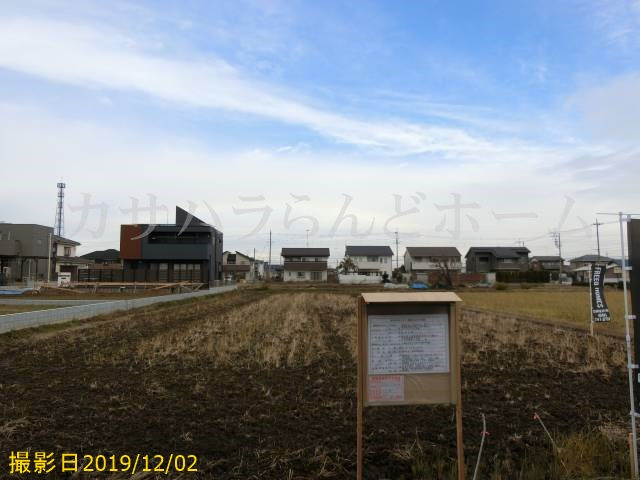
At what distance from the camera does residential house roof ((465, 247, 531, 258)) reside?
6412 centimetres

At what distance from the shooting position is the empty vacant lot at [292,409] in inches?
162

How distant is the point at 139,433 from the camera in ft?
15.6

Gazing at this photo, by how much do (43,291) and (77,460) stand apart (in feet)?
99.4

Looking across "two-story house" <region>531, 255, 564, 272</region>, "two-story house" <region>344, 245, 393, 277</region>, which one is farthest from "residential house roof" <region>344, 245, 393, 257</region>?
"two-story house" <region>531, 255, 564, 272</region>

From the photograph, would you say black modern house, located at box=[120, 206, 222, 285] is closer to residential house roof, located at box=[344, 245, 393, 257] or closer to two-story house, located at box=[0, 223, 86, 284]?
two-story house, located at box=[0, 223, 86, 284]

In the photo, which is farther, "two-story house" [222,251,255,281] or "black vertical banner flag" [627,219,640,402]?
"two-story house" [222,251,255,281]

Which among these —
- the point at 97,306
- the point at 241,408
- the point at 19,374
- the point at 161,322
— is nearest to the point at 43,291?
the point at 97,306

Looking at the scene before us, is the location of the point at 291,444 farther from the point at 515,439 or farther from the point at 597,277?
the point at 597,277

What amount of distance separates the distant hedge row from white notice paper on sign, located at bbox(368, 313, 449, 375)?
55.4 metres

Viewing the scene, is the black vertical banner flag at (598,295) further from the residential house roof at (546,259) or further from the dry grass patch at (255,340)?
the residential house roof at (546,259)

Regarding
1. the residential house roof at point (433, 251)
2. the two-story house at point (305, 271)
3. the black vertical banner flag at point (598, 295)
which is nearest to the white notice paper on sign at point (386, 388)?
the black vertical banner flag at point (598, 295)

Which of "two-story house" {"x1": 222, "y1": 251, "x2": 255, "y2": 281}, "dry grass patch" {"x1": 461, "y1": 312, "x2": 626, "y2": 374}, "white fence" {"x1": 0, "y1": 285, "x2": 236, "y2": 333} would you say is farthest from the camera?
"two-story house" {"x1": 222, "y1": 251, "x2": 255, "y2": 281}

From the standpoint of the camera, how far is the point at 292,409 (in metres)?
5.60

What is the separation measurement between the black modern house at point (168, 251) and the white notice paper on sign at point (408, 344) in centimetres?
3910
